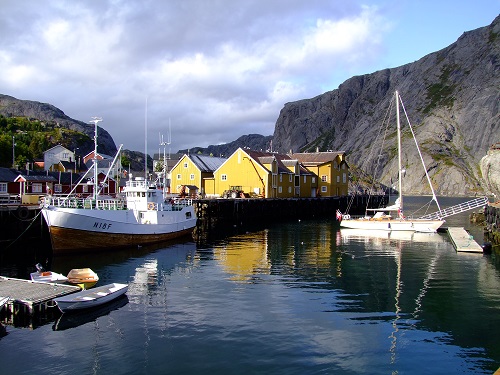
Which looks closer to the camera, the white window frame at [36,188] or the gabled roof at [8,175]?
the gabled roof at [8,175]

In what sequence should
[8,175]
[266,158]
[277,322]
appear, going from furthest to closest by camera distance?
1. [266,158]
2. [8,175]
3. [277,322]

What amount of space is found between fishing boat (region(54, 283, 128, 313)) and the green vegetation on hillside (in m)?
72.8

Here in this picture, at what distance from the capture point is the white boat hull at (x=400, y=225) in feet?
161

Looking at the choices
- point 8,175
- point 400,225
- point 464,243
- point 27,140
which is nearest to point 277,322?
point 464,243

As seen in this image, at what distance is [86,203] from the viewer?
123 feet

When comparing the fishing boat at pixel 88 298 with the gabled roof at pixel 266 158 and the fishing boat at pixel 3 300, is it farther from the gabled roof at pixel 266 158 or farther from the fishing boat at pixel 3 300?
the gabled roof at pixel 266 158

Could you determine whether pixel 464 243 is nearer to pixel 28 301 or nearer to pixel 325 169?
pixel 28 301

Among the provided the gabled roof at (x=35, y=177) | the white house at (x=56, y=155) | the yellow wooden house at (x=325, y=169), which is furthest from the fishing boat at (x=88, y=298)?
the white house at (x=56, y=155)

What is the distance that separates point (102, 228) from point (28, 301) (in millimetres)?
17295

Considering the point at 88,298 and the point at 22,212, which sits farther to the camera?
the point at 22,212

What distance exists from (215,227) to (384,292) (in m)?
35.8

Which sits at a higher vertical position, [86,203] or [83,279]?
[86,203]

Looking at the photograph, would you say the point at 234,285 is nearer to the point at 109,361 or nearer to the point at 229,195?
the point at 109,361

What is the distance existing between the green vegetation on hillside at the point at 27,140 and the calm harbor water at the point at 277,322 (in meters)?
71.5
